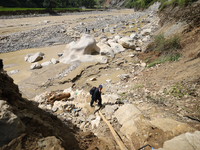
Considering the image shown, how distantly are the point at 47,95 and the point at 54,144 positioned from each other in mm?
3848

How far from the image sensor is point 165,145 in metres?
2.32

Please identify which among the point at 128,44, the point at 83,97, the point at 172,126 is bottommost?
the point at 83,97

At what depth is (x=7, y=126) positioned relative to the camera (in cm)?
138

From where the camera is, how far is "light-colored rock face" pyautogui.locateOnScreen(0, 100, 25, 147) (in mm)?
1348

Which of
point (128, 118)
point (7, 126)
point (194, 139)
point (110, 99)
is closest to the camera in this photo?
point (7, 126)

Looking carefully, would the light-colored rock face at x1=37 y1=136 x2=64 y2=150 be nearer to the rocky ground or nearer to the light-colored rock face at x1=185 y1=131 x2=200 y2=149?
the rocky ground

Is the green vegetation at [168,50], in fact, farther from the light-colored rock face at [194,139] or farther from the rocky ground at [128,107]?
the light-colored rock face at [194,139]

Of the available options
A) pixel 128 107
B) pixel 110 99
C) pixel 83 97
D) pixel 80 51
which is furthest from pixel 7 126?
pixel 80 51

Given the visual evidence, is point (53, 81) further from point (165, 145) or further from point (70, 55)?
point (165, 145)

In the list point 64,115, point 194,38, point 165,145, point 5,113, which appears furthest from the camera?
point 194,38

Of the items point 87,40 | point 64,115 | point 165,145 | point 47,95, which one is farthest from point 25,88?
point 165,145

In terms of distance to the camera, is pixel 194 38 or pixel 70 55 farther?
pixel 70 55

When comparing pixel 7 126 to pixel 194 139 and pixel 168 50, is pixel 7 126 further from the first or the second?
pixel 168 50

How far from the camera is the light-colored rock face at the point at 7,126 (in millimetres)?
1348
